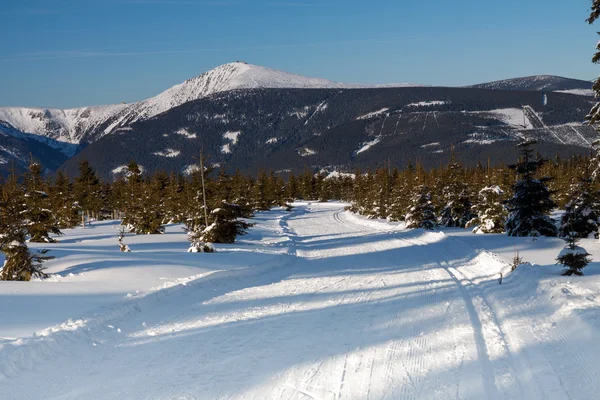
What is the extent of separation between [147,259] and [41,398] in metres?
13.1

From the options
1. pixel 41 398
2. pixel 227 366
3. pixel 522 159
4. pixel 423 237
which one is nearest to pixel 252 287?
pixel 227 366

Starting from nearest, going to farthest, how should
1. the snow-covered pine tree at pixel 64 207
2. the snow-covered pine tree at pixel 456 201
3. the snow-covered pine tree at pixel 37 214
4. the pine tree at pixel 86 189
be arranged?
the snow-covered pine tree at pixel 37 214
the snow-covered pine tree at pixel 456 201
the snow-covered pine tree at pixel 64 207
the pine tree at pixel 86 189

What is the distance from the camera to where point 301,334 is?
8.83 m

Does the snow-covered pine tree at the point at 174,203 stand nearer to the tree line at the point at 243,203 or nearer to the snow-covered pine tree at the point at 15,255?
the tree line at the point at 243,203

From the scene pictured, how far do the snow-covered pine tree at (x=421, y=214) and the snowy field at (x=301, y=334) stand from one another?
22.4 metres

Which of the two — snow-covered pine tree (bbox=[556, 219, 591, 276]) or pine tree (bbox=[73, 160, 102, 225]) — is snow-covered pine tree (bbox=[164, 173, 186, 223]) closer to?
pine tree (bbox=[73, 160, 102, 225])

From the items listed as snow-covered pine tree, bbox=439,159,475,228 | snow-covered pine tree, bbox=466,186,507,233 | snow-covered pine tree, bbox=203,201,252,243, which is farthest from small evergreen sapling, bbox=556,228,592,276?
snow-covered pine tree, bbox=439,159,475,228

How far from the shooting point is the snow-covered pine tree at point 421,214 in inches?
1550

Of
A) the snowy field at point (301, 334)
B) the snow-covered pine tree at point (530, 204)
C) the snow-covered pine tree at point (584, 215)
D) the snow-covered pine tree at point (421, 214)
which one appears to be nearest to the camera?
the snowy field at point (301, 334)

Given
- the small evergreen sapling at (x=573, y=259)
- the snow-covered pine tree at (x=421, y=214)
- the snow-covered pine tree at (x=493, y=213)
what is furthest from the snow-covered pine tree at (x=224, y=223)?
the small evergreen sapling at (x=573, y=259)

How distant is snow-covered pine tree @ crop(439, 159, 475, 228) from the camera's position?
41.3m

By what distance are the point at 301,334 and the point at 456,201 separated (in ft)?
118

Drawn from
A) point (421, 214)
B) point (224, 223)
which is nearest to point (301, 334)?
point (224, 223)

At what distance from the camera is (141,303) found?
11.5 meters
